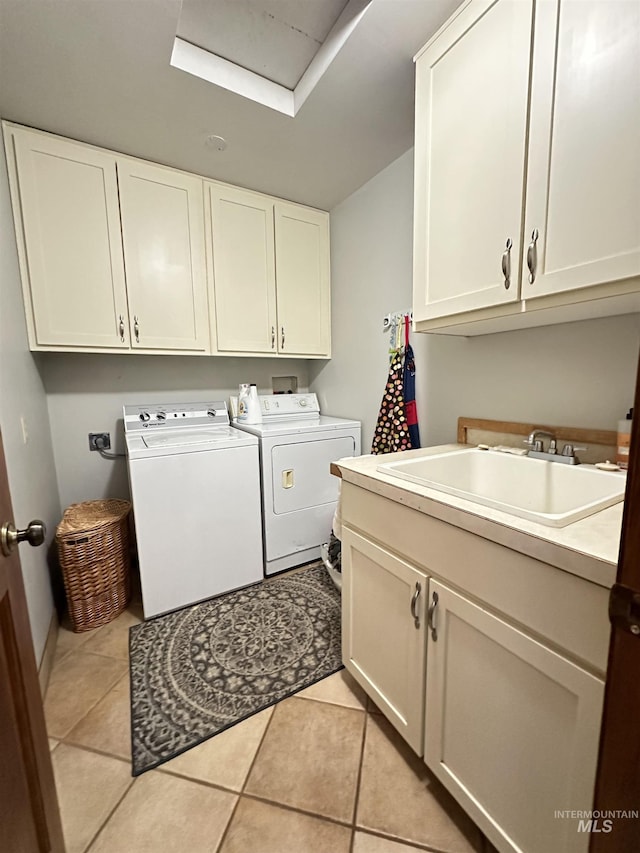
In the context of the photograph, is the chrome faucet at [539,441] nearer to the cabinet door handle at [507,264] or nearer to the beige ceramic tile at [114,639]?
the cabinet door handle at [507,264]

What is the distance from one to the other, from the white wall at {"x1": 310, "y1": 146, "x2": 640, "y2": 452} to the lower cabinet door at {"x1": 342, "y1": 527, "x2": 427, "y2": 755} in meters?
0.83

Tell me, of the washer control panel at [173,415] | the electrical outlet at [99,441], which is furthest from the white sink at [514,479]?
the electrical outlet at [99,441]

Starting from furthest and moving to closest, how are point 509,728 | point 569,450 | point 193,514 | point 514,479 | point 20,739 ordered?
point 193,514 < point 514,479 < point 569,450 < point 509,728 < point 20,739

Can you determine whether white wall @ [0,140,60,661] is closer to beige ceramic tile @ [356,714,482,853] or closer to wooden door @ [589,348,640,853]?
beige ceramic tile @ [356,714,482,853]

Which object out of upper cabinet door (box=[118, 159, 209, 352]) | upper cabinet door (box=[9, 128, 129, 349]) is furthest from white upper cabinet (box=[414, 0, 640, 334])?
upper cabinet door (box=[9, 128, 129, 349])

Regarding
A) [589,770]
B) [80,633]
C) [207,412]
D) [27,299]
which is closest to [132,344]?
[27,299]

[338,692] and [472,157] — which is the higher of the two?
[472,157]

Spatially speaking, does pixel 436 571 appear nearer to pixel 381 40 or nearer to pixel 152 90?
pixel 381 40

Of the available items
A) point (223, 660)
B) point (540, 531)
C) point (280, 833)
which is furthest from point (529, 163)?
point (223, 660)

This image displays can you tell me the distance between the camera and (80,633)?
171cm

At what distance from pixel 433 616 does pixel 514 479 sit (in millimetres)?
638

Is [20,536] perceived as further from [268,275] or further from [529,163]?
[268,275]

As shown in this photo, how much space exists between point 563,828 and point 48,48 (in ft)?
8.55

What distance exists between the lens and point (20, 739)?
0.62 meters
